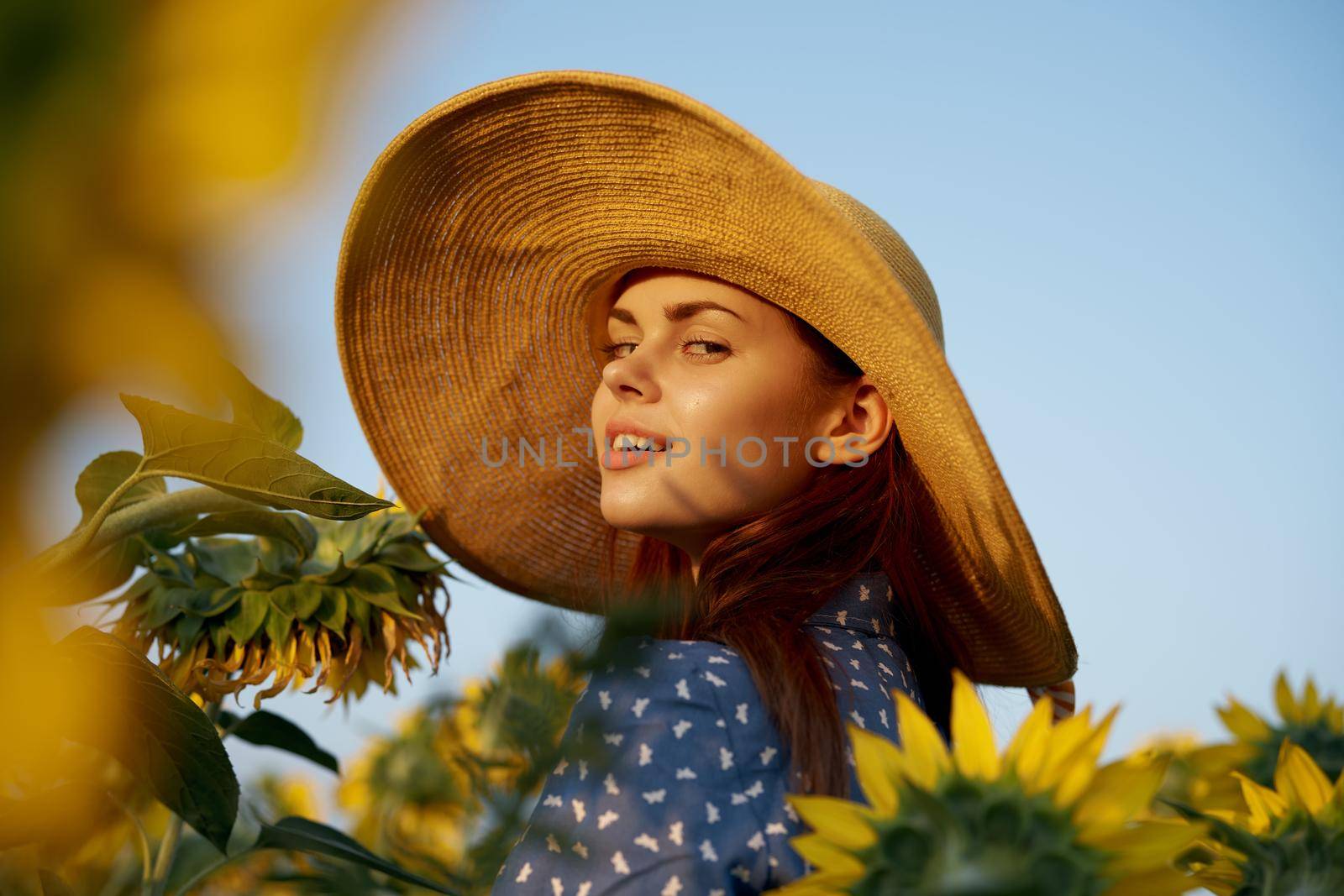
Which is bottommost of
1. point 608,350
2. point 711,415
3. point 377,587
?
point 377,587

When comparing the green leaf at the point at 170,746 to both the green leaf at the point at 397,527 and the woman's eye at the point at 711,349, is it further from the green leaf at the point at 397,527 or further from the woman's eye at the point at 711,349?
the woman's eye at the point at 711,349

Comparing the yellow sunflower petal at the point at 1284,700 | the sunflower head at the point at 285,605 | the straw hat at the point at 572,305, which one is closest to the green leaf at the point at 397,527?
the sunflower head at the point at 285,605

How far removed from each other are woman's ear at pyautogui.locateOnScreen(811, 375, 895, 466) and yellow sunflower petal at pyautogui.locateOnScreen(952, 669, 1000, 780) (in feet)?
2.41

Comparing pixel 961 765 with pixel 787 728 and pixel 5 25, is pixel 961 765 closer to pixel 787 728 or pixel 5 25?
pixel 787 728

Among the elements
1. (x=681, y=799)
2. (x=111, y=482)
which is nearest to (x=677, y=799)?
(x=681, y=799)

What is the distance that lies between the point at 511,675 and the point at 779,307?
1042 mm

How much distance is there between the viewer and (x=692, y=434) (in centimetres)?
135

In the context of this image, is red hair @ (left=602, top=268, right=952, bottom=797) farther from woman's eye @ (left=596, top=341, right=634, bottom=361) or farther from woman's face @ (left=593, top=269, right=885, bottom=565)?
woman's eye @ (left=596, top=341, right=634, bottom=361)

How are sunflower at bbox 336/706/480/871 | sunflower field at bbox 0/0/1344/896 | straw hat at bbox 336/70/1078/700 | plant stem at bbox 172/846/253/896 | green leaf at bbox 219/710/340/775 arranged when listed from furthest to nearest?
green leaf at bbox 219/710/340/775 < straw hat at bbox 336/70/1078/700 < plant stem at bbox 172/846/253/896 < sunflower at bbox 336/706/480/871 < sunflower field at bbox 0/0/1344/896

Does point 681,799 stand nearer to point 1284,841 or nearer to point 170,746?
point 170,746

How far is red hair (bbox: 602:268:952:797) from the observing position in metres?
1.07

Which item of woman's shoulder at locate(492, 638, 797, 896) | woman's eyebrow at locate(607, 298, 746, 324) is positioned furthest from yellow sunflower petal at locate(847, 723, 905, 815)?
woman's eyebrow at locate(607, 298, 746, 324)

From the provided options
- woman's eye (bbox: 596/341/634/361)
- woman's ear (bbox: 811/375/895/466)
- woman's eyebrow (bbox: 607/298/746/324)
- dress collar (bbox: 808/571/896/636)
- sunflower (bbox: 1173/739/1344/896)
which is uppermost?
woman's eyebrow (bbox: 607/298/746/324)

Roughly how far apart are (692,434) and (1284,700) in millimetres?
836
